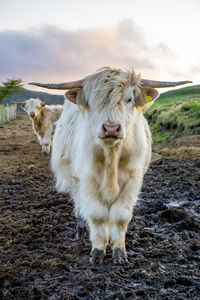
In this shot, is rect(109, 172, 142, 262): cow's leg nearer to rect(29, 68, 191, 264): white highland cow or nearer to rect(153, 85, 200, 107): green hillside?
rect(29, 68, 191, 264): white highland cow

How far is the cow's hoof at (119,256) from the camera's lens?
322 centimetres

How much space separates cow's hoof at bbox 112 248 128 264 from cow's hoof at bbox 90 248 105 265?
4.9 inches

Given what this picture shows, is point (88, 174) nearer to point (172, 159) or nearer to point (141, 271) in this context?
point (141, 271)

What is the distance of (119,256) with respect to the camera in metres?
3.25

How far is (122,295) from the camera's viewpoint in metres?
2.62

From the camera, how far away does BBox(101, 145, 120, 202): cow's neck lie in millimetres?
3209

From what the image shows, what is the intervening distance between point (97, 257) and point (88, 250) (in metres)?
0.31

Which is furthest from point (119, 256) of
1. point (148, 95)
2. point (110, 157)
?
point (148, 95)

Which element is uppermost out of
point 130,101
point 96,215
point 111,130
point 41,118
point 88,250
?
point 130,101

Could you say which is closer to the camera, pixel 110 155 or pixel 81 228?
pixel 110 155

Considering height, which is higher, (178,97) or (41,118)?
(178,97)

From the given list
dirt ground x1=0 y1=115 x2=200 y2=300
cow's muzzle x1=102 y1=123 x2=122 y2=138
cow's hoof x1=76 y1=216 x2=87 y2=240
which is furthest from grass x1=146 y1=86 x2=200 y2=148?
cow's muzzle x1=102 y1=123 x2=122 y2=138

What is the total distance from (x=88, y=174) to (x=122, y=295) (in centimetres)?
124

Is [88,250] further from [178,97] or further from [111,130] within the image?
[178,97]
